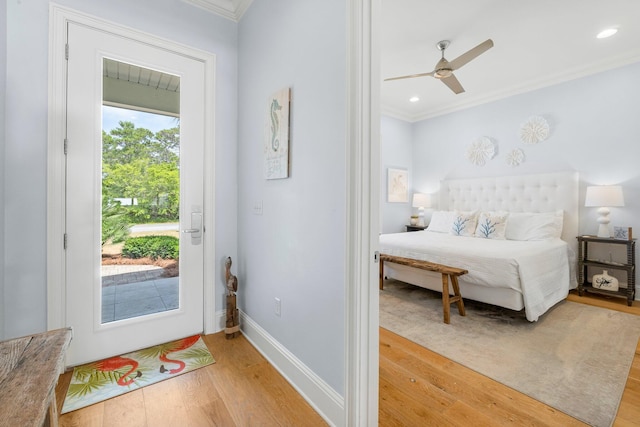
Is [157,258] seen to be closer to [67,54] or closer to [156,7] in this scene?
[67,54]

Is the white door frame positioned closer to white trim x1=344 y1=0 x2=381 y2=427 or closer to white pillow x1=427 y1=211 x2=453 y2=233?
white trim x1=344 y1=0 x2=381 y2=427

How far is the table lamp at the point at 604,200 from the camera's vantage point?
3.25 meters

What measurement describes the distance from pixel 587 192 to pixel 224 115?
423 cm

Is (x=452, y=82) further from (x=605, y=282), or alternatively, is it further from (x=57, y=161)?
(x=57, y=161)

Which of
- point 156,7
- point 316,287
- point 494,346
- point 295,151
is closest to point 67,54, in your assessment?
point 156,7

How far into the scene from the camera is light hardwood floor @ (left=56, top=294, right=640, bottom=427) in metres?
1.48

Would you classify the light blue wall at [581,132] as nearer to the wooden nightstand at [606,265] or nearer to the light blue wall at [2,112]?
the wooden nightstand at [606,265]

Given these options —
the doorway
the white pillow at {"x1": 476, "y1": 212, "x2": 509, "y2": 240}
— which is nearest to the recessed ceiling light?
the white pillow at {"x1": 476, "y1": 212, "x2": 509, "y2": 240}

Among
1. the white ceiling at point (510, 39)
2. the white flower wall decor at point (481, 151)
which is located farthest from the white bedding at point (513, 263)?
the white ceiling at point (510, 39)

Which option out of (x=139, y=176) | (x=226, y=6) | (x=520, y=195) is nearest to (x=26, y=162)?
(x=139, y=176)

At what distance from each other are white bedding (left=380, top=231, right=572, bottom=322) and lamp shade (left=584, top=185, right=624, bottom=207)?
0.61 m

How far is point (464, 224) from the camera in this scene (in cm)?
429

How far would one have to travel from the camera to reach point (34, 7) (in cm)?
174

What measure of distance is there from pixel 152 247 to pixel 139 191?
43 centimetres
